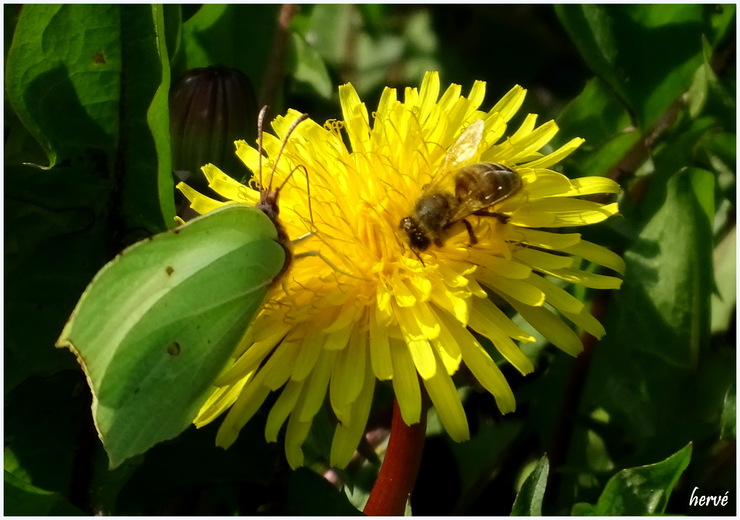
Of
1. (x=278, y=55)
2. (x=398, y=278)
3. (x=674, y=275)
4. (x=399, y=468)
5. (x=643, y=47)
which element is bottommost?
(x=399, y=468)

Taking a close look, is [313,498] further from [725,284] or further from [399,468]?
[725,284]

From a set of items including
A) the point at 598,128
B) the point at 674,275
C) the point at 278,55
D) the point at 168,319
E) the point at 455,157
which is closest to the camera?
the point at 168,319

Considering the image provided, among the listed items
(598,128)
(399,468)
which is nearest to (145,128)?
(399,468)

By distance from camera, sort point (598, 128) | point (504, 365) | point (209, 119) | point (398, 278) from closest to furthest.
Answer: point (398, 278) → point (209, 119) → point (504, 365) → point (598, 128)

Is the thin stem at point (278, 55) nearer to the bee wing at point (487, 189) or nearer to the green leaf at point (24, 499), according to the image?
the bee wing at point (487, 189)

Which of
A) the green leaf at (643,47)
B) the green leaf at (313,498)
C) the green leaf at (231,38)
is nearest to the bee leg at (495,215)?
the green leaf at (313,498)

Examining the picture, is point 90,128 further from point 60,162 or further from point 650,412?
point 650,412

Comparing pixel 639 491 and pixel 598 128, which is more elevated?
pixel 598 128

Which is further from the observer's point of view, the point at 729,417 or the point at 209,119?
the point at 209,119
